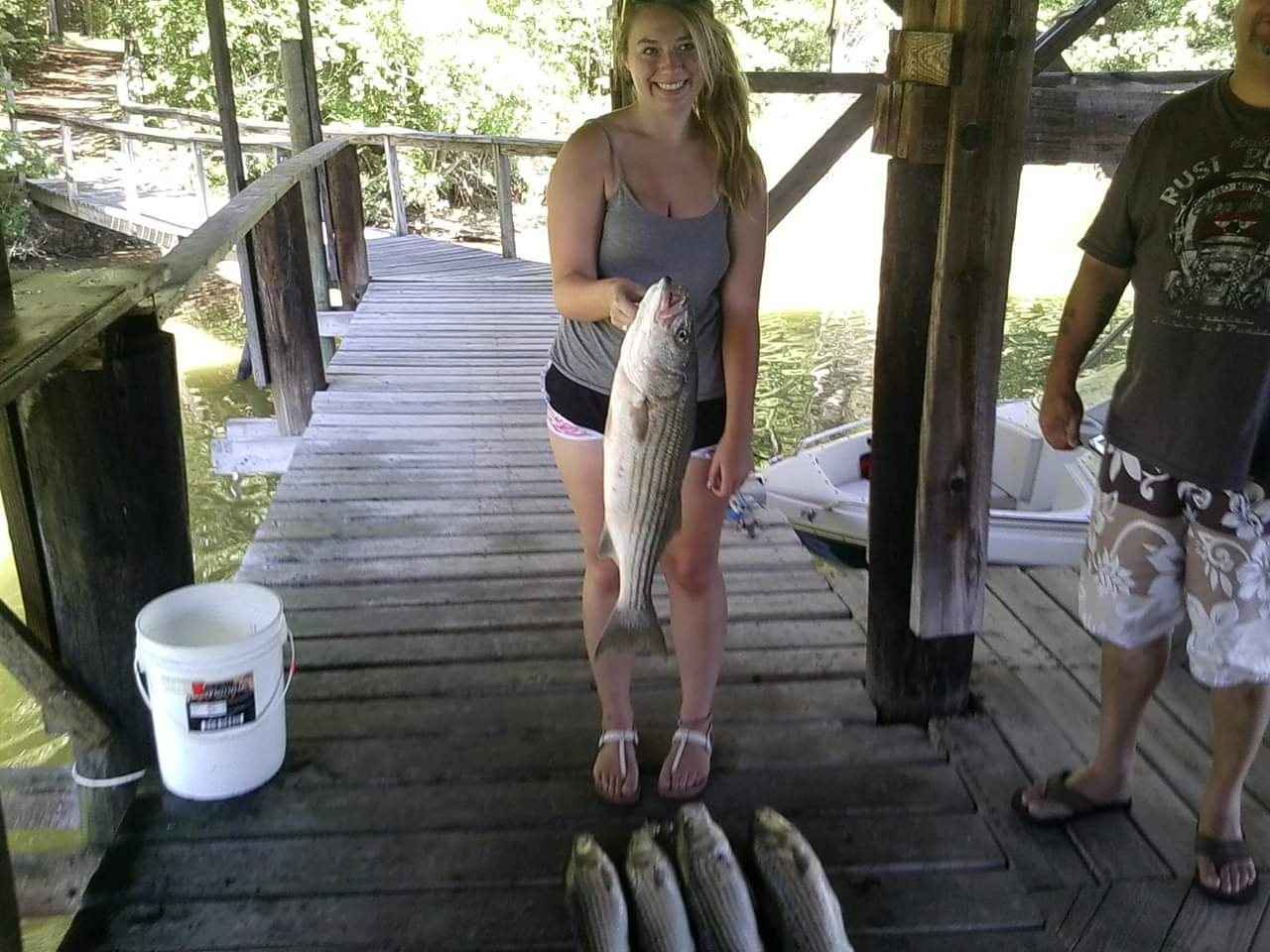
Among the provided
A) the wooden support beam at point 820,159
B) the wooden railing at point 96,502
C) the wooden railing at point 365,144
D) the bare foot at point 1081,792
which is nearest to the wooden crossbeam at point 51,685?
the wooden railing at point 96,502

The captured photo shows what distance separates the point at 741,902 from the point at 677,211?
1324 millimetres

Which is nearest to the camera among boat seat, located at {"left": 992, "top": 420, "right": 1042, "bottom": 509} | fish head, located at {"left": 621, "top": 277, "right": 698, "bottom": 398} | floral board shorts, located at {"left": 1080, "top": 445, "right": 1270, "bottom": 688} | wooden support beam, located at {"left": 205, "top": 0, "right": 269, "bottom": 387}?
fish head, located at {"left": 621, "top": 277, "right": 698, "bottom": 398}

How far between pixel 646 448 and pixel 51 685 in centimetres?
157

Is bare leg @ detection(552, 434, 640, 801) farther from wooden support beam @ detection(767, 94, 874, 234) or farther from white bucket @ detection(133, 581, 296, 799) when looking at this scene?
wooden support beam @ detection(767, 94, 874, 234)

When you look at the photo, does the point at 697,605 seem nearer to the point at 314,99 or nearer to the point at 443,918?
the point at 443,918

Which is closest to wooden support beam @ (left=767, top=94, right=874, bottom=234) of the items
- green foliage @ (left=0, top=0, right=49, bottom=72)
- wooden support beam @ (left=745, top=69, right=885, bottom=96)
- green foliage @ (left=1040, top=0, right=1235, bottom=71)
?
wooden support beam @ (left=745, top=69, right=885, bottom=96)

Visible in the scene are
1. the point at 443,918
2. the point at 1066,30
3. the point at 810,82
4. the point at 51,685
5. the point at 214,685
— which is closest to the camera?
the point at 443,918

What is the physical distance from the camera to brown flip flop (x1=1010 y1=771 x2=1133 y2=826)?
2430 millimetres

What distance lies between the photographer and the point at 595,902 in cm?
203

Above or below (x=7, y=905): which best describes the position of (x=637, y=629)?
above

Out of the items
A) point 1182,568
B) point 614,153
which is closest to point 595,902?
point 1182,568

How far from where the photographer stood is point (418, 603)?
3525mm

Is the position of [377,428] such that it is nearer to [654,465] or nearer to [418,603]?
[418,603]

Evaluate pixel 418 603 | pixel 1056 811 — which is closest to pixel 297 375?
pixel 418 603
